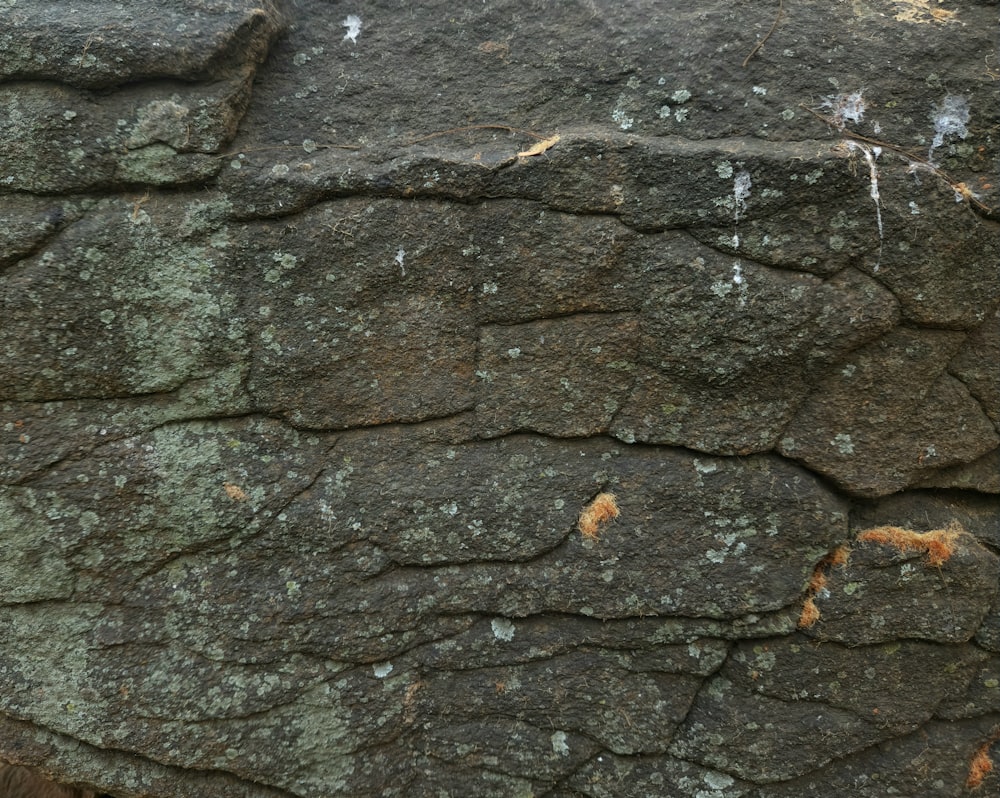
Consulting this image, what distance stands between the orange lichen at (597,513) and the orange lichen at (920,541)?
0.69m

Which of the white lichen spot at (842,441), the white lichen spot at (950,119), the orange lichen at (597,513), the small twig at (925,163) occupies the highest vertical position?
the white lichen spot at (950,119)

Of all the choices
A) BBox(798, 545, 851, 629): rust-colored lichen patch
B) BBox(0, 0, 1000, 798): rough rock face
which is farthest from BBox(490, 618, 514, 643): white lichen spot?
BBox(798, 545, 851, 629): rust-colored lichen patch

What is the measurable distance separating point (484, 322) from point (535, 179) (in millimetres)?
395

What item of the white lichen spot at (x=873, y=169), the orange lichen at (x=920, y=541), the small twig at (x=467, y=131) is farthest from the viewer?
the orange lichen at (x=920, y=541)

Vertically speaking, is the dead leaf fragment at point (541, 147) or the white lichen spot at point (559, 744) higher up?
the dead leaf fragment at point (541, 147)

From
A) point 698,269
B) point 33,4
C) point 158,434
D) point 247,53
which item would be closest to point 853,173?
point 698,269

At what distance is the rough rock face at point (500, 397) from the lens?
72.6 inches

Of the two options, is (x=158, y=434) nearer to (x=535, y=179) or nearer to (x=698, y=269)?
(x=535, y=179)

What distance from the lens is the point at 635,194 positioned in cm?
188

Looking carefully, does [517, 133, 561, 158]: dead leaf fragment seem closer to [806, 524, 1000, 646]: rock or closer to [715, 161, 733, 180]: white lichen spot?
[715, 161, 733, 180]: white lichen spot

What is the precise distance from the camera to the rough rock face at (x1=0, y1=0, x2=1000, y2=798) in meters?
1.84

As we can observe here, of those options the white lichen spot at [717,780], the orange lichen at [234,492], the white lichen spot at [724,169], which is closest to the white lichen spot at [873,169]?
the white lichen spot at [724,169]

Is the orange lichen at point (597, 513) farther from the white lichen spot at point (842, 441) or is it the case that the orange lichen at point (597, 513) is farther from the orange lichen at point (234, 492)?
the orange lichen at point (234, 492)

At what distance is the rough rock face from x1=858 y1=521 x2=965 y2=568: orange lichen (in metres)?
0.01
